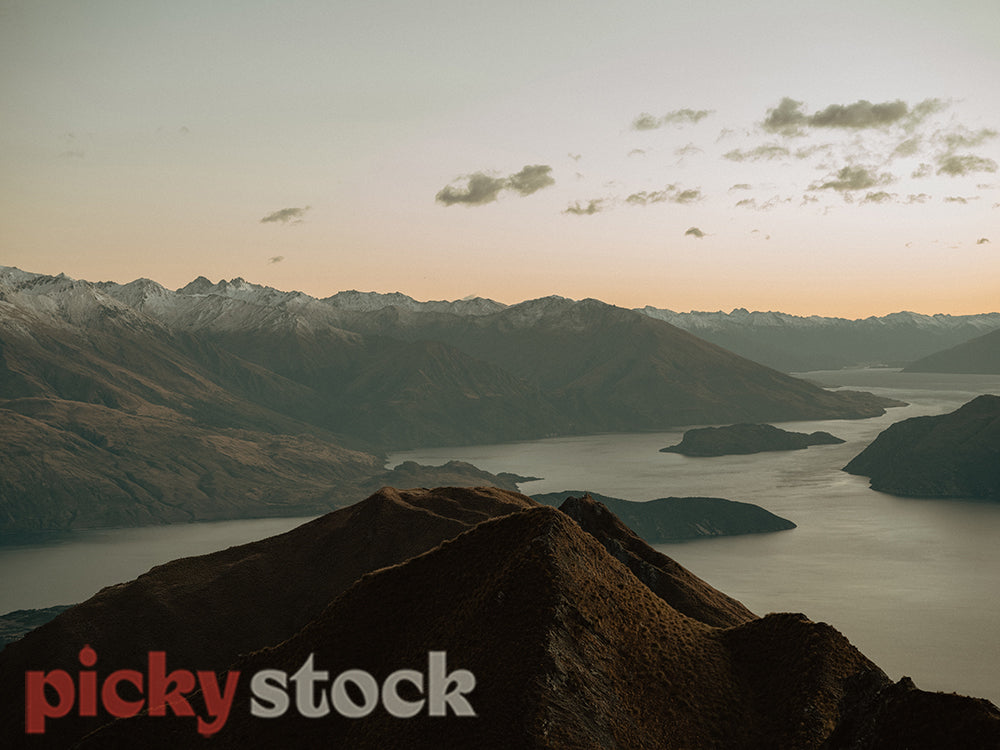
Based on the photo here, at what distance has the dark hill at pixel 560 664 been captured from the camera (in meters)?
35.7

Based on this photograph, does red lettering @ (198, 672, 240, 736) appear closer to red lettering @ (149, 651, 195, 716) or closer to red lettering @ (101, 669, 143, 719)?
red lettering @ (149, 651, 195, 716)

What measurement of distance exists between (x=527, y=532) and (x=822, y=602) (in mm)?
139957

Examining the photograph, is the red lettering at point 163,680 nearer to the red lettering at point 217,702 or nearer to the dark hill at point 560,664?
the red lettering at point 217,702

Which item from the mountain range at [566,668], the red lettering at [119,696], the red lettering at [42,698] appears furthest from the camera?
the red lettering at [119,696]

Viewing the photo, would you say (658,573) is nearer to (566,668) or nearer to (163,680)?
(163,680)

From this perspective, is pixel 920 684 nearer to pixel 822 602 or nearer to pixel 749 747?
pixel 822 602

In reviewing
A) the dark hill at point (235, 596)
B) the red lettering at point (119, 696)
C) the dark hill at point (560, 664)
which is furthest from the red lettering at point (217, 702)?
the dark hill at point (235, 596)

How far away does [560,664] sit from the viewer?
37.7 m

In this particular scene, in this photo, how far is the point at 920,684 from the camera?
369ft

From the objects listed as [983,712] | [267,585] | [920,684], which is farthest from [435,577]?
[920,684]

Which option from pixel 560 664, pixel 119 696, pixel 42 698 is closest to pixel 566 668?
pixel 560 664

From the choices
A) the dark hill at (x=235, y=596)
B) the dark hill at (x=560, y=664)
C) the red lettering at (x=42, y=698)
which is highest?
the dark hill at (x=560, y=664)

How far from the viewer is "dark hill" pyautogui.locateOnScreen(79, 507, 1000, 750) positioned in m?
35.7

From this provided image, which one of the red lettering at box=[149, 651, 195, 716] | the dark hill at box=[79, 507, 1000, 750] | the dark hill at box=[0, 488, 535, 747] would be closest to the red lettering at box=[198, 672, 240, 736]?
the dark hill at box=[79, 507, 1000, 750]
